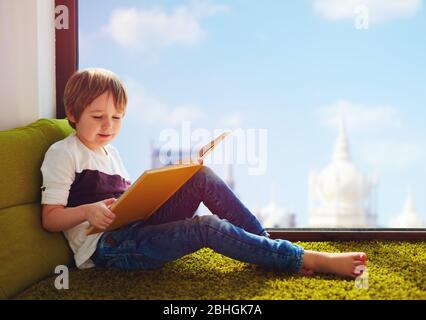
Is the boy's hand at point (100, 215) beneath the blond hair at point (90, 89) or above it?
beneath

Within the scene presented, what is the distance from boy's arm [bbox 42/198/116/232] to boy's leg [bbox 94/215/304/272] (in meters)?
0.10

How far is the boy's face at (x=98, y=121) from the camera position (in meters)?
1.45

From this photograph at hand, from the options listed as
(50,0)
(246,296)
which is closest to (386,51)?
(50,0)

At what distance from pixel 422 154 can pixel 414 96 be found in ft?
1.35

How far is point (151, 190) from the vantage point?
1326 millimetres

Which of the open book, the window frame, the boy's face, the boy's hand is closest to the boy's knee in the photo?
the open book

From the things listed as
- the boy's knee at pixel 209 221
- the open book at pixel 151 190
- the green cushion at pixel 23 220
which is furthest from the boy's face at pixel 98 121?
the boy's knee at pixel 209 221

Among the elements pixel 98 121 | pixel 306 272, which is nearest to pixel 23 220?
pixel 98 121

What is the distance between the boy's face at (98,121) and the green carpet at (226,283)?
0.35 meters

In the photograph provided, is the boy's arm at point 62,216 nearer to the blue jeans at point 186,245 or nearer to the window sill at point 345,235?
the blue jeans at point 186,245

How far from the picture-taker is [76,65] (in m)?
1.87

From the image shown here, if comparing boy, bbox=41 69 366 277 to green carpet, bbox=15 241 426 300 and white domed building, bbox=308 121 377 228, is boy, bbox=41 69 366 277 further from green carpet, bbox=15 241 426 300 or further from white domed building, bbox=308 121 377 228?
white domed building, bbox=308 121 377 228

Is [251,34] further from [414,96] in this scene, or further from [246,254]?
[246,254]

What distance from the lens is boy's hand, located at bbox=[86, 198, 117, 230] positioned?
50.8 inches
